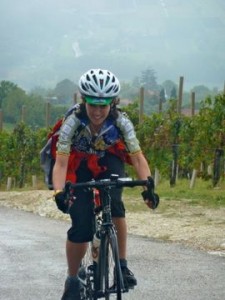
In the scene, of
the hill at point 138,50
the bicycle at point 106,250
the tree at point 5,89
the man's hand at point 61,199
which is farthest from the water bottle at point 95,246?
the hill at point 138,50

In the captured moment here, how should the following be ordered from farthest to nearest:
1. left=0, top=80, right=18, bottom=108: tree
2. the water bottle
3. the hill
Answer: the hill → left=0, top=80, right=18, bottom=108: tree → the water bottle

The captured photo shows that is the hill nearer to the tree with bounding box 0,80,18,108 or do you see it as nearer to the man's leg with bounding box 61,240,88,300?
the tree with bounding box 0,80,18,108

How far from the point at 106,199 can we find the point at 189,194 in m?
13.2

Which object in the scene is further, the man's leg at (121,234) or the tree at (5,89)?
the tree at (5,89)

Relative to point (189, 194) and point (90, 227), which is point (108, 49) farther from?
point (90, 227)

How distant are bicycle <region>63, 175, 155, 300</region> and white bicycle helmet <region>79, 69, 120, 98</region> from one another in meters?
0.62

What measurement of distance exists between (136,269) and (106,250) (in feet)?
10.1

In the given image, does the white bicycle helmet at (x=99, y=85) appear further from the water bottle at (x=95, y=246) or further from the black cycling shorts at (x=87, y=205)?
the water bottle at (x=95, y=246)

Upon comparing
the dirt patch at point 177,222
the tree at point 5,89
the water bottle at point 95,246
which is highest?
the tree at point 5,89

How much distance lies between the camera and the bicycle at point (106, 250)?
592 centimetres

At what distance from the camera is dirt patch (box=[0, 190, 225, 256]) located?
11.4m

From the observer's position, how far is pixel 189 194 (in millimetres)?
19297

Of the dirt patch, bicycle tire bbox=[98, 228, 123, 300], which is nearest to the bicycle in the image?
bicycle tire bbox=[98, 228, 123, 300]

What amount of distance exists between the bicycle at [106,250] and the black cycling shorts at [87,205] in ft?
0.42
